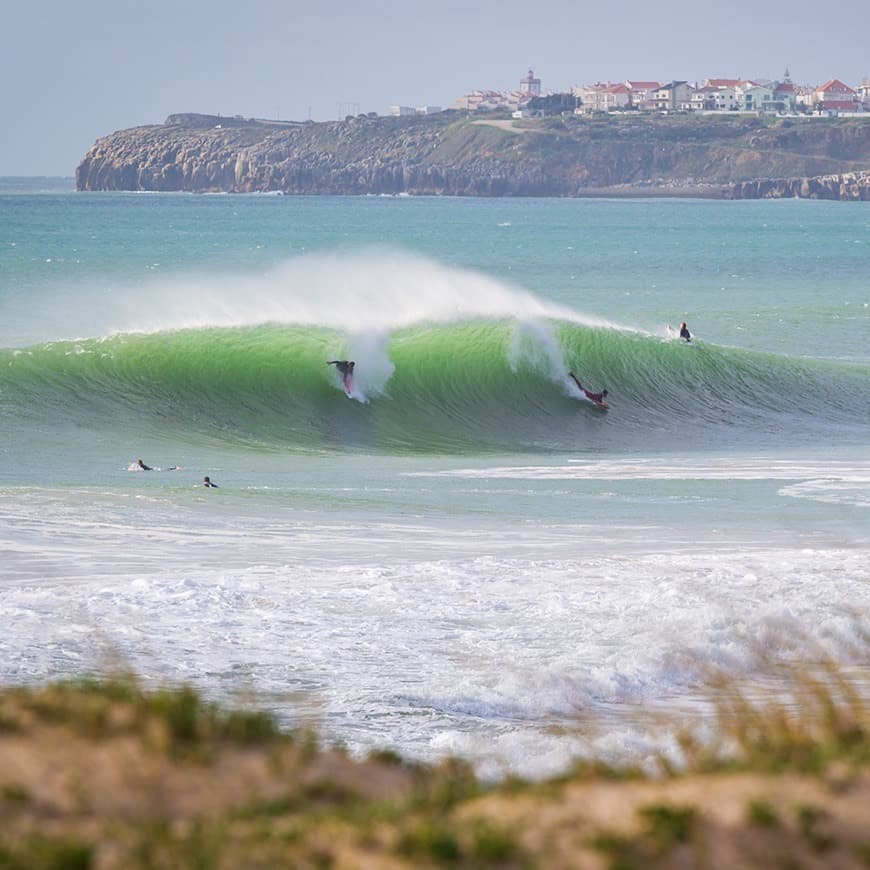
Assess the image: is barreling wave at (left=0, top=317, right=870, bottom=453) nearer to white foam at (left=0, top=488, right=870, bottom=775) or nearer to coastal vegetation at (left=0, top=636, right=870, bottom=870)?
white foam at (left=0, top=488, right=870, bottom=775)

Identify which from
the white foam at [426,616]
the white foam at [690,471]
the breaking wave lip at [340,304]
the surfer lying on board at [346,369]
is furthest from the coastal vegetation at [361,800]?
the breaking wave lip at [340,304]

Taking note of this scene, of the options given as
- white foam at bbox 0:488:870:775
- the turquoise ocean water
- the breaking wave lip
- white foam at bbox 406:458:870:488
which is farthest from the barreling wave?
white foam at bbox 0:488:870:775

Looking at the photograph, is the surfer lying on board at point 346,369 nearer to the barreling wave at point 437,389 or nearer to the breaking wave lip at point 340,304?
the barreling wave at point 437,389

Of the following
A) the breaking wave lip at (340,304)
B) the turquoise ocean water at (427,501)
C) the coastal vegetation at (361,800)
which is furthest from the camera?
the breaking wave lip at (340,304)

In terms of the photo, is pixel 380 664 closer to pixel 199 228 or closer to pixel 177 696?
pixel 177 696

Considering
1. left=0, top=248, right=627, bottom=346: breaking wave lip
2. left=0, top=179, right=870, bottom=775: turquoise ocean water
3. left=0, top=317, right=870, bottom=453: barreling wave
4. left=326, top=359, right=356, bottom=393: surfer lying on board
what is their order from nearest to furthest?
left=0, top=179, right=870, bottom=775: turquoise ocean water → left=0, top=317, right=870, bottom=453: barreling wave → left=326, top=359, right=356, bottom=393: surfer lying on board → left=0, top=248, right=627, bottom=346: breaking wave lip
